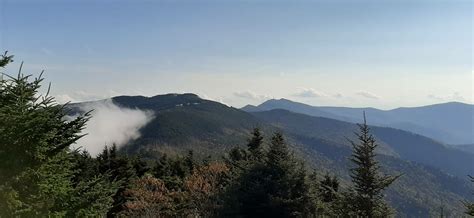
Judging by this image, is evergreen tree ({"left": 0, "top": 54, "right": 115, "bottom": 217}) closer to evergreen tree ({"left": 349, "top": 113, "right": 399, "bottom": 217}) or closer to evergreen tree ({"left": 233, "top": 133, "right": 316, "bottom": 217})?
evergreen tree ({"left": 349, "top": 113, "right": 399, "bottom": 217})

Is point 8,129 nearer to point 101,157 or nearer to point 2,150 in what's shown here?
point 2,150

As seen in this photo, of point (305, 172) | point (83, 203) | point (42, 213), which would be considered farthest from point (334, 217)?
point (42, 213)

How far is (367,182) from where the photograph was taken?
18.0 m

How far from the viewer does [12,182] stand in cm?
1143

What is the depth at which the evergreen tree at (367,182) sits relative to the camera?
694 inches

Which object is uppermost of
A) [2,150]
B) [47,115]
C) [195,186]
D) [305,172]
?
[47,115]

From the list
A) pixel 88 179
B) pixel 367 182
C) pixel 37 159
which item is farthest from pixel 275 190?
pixel 37 159

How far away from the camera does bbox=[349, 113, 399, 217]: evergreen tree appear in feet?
57.8

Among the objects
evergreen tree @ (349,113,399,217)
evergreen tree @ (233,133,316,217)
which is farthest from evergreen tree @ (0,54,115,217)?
evergreen tree @ (233,133,316,217)

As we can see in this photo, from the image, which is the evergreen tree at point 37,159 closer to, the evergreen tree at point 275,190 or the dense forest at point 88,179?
the dense forest at point 88,179

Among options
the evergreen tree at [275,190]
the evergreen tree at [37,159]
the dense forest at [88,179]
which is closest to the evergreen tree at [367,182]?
the dense forest at [88,179]

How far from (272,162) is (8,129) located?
1630cm

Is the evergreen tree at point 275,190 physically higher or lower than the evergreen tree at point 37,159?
lower

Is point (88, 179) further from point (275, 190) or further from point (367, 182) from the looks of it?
point (367, 182)
